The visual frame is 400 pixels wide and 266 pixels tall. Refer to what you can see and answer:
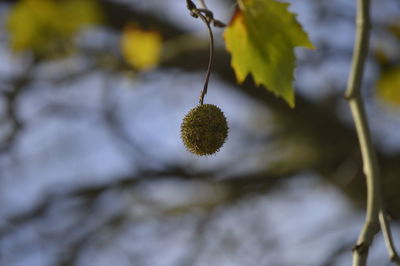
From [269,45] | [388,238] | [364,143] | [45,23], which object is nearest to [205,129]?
[269,45]

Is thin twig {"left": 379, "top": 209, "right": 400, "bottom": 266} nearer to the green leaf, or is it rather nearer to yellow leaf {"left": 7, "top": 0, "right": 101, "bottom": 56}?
the green leaf

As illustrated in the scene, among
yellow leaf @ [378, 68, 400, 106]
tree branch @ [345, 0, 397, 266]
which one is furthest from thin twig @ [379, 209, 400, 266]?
yellow leaf @ [378, 68, 400, 106]

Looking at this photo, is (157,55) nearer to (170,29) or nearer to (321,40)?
(170,29)

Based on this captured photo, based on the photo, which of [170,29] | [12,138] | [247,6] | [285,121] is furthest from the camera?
[285,121]

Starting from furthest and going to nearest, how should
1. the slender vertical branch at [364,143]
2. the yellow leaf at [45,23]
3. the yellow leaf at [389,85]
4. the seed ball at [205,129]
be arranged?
the yellow leaf at [389,85] < the yellow leaf at [45,23] < the seed ball at [205,129] < the slender vertical branch at [364,143]

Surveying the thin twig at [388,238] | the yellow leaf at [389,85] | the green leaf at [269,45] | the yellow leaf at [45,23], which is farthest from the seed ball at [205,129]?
the yellow leaf at [389,85]

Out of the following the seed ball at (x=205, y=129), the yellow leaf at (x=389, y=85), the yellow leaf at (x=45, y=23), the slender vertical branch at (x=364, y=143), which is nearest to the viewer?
the slender vertical branch at (x=364, y=143)

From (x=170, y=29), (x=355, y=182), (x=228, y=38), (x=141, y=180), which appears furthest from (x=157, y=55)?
(x=228, y=38)

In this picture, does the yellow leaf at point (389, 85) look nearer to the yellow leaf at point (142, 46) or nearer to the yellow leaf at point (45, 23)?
the yellow leaf at point (142, 46)
